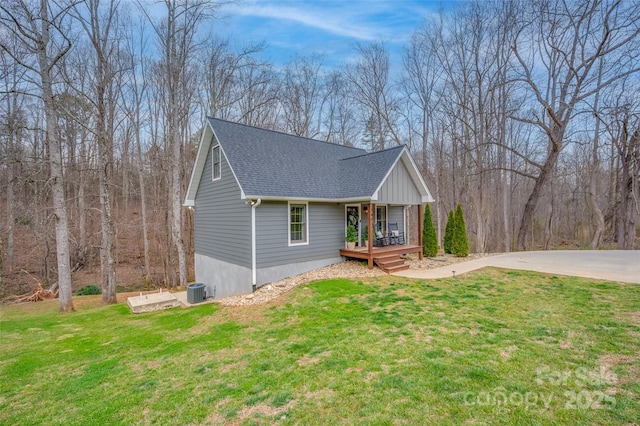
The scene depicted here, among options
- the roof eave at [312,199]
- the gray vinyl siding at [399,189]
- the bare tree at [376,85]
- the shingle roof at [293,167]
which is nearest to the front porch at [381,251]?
the roof eave at [312,199]

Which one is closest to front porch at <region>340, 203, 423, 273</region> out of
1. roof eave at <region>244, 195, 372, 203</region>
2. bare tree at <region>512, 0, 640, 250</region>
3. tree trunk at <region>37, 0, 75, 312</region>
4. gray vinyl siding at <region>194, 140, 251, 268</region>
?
roof eave at <region>244, 195, 372, 203</region>

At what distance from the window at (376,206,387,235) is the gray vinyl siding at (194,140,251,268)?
18.8ft

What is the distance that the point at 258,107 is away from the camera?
17.3m

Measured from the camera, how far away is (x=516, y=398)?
3.00 metres

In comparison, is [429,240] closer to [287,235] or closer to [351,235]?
[351,235]

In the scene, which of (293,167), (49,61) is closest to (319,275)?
(293,167)

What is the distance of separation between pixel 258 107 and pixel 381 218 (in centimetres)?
1054

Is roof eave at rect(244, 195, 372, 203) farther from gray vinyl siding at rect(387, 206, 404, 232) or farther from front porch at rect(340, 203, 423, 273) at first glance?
gray vinyl siding at rect(387, 206, 404, 232)

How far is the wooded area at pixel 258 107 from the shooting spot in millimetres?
10617

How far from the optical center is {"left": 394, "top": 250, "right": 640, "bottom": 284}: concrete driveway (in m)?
8.55

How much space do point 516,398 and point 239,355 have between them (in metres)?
3.89

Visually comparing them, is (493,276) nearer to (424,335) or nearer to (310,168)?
(424,335)

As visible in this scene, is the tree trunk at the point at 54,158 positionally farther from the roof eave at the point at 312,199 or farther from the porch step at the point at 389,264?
the porch step at the point at 389,264

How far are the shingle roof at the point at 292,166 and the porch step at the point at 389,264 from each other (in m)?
2.47
